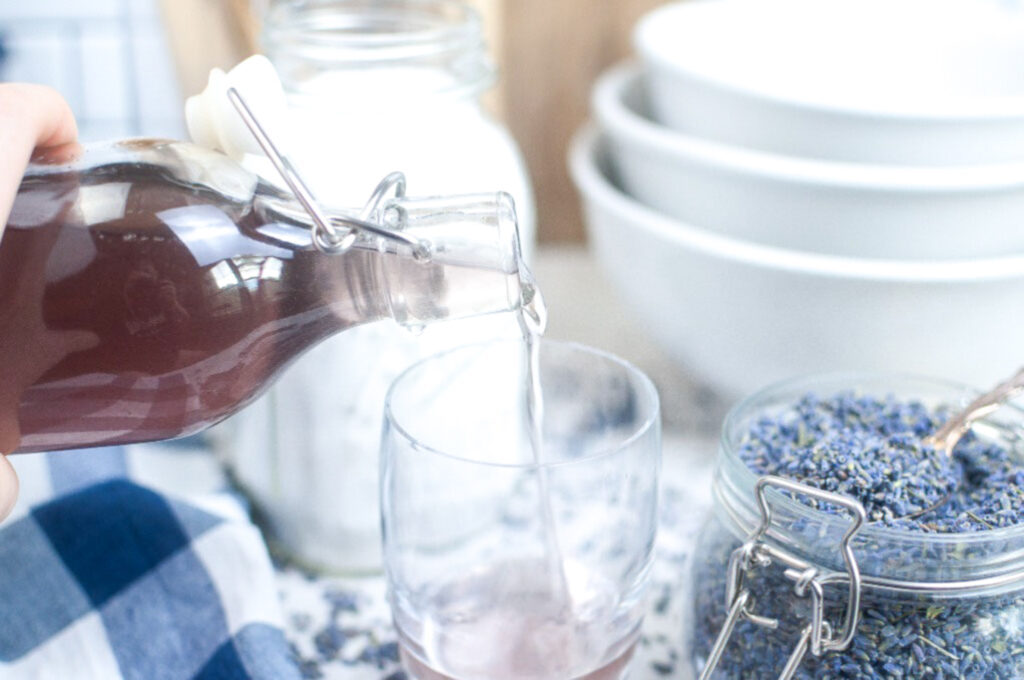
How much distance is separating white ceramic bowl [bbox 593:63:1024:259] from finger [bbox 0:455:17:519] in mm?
429

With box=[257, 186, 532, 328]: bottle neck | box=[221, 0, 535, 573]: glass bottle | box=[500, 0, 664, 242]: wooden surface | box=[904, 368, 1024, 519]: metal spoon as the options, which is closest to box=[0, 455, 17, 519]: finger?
box=[257, 186, 532, 328]: bottle neck

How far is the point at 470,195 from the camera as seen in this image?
0.45 meters

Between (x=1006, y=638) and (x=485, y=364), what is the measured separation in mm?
281

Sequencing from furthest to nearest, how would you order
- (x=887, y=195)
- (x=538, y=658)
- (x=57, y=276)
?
(x=887, y=195) → (x=538, y=658) → (x=57, y=276)

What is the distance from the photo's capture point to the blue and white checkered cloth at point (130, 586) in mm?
550

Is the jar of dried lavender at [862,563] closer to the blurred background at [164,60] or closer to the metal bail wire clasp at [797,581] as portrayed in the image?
the metal bail wire clasp at [797,581]

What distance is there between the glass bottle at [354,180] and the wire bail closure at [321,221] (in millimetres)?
158

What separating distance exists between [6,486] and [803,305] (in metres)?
0.46

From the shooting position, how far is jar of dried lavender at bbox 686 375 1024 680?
0.45 meters

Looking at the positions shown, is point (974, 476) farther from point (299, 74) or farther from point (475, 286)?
point (299, 74)

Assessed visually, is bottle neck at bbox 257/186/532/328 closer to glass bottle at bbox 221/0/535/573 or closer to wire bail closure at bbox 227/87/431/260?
wire bail closure at bbox 227/87/431/260

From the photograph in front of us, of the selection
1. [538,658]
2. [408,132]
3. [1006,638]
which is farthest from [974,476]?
[408,132]

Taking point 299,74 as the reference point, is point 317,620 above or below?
below

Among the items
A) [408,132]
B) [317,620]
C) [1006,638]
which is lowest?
[317,620]
